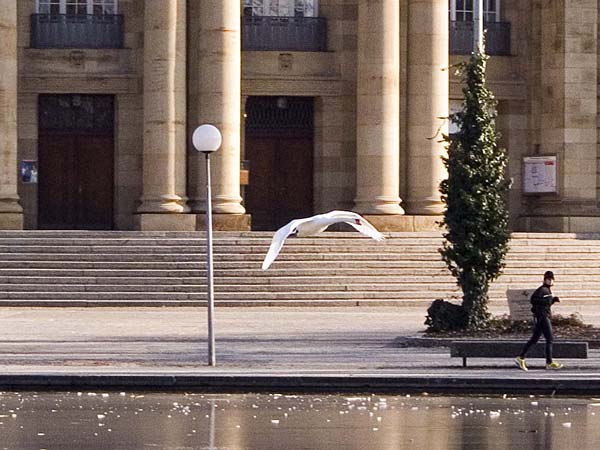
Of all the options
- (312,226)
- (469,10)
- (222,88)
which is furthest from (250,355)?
(469,10)

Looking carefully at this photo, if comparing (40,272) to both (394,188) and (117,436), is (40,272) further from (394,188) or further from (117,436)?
(117,436)

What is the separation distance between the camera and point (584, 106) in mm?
56938

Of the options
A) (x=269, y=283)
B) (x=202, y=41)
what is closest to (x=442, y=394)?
(x=269, y=283)

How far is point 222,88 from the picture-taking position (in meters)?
51.8

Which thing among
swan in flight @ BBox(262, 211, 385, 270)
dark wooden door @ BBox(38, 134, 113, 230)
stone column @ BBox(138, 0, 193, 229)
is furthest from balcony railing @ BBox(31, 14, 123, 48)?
swan in flight @ BBox(262, 211, 385, 270)

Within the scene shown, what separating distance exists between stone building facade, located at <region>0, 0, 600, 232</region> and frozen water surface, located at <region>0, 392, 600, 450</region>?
2639 cm

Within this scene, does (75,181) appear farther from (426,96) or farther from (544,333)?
(544,333)

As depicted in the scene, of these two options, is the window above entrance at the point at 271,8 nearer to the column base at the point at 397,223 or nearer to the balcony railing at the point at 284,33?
the balcony railing at the point at 284,33

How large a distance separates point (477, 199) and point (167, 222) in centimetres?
1751

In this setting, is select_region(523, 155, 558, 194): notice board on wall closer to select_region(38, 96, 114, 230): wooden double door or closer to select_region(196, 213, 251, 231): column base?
select_region(196, 213, 251, 231): column base

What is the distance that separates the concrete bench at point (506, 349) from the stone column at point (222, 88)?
22.2 meters

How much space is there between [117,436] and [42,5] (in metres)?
36.1

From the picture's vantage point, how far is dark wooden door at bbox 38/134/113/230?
184 ft

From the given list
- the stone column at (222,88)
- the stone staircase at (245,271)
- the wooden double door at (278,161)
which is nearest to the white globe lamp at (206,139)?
the stone staircase at (245,271)
